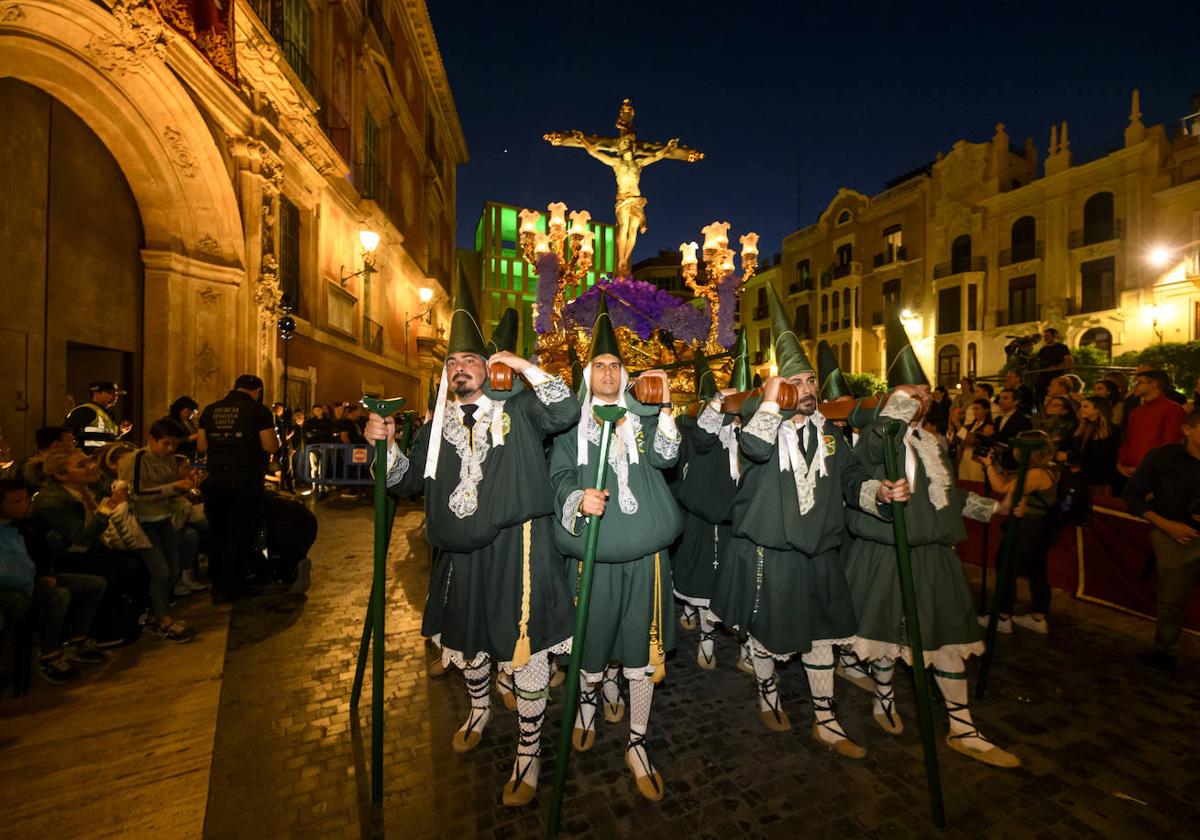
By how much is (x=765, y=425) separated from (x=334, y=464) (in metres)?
9.55

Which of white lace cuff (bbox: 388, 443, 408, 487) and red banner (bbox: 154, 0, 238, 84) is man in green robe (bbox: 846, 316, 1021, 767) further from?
red banner (bbox: 154, 0, 238, 84)

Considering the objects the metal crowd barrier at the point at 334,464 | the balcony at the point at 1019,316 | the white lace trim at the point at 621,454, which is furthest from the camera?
the balcony at the point at 1019,316

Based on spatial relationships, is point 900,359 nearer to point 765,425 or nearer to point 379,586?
point 765,425

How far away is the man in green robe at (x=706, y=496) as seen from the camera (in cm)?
423

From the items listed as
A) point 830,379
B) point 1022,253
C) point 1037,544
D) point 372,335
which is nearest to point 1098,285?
point 1022,253

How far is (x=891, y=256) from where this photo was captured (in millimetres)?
30297

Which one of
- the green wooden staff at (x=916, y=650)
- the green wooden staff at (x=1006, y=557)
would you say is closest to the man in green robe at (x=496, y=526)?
the green wooden staff at (x=916, y=650)

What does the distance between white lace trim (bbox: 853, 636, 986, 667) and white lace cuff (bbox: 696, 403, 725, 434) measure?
1585mm

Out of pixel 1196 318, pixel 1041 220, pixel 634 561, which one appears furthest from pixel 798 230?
pixel 634 561

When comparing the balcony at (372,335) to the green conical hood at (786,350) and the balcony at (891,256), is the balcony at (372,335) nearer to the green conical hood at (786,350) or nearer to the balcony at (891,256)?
the green conical hood at (786,350)

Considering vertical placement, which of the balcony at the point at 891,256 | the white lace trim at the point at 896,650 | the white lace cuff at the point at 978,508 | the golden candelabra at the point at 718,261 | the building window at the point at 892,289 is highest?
the balcony at the point at 891,256

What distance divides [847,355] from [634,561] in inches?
1299

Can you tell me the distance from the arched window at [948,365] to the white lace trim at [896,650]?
91.6 ft

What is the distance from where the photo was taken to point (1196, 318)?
776 inches
